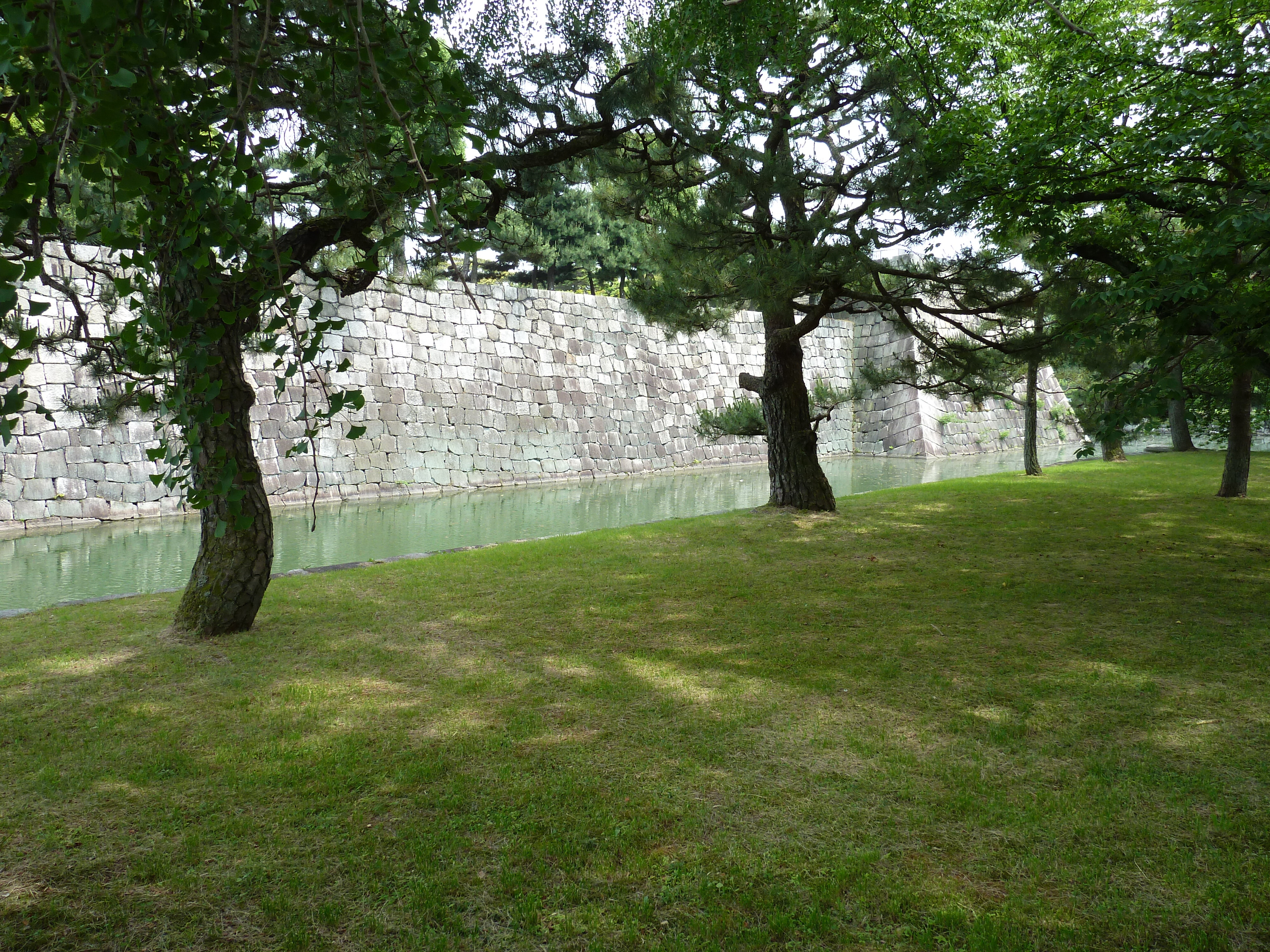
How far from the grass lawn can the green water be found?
7.09ft

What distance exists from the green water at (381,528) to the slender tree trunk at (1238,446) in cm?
449

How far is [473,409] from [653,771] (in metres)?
10.9

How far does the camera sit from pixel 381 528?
8.61 m

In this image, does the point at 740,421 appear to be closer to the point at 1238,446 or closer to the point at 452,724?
the point at 1238,446

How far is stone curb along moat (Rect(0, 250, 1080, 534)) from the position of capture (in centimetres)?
864

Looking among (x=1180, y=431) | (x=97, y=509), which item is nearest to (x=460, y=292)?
(x=97, y=509)


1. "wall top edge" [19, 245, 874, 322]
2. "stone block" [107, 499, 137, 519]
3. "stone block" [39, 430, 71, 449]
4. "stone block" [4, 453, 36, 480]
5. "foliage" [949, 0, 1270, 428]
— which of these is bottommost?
"stone block" [107, 499, 137, 519]

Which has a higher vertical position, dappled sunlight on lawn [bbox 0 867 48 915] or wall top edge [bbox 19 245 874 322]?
wall top edge [bbox 19 245 874 322]

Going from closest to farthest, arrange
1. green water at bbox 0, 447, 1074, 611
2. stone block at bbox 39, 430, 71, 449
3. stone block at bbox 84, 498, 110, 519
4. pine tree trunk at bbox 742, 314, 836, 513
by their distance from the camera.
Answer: green water at bbox 0, 447, 1074, 611, pine tree trunk at bbox 742, 314, 836, 513, stone block at bbox 39, 430, 71, 449, stone block at bbox 84, 498, 110, 519

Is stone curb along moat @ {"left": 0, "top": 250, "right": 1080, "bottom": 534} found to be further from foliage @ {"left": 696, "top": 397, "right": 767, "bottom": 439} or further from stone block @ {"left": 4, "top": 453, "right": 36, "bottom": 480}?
foliage @ {"left": 696, "top": 397, "right": 767, "bottom": 439}

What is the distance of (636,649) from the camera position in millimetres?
3461

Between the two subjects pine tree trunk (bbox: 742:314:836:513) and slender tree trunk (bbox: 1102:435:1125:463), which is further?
slender tree trunk (bbox: 1102:435:1125:463)

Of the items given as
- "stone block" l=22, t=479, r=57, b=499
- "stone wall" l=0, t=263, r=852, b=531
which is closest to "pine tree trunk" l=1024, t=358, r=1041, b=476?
"stone wall" l=0, t=263, r=852, b=531

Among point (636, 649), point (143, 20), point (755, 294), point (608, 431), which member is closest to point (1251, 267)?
point (755, 294)
